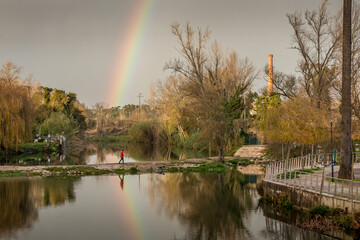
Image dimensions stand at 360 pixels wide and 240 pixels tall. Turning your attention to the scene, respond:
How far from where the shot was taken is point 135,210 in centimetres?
1933

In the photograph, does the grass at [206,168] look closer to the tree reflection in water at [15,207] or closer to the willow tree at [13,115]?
the tree reflection in water at [15,207]

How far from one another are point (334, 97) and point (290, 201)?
76.3 ft

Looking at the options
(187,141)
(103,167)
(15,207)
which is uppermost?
(187,141)

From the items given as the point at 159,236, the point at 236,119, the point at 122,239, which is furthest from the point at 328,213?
the point at 236,119

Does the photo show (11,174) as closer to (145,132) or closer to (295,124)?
(295,124)

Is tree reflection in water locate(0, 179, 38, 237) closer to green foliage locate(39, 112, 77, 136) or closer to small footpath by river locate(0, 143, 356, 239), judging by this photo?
small footpath by river locate(0, 143, 356, 239)

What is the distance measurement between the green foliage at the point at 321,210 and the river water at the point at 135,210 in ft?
3.23

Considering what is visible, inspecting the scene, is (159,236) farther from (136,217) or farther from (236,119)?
(236,119)

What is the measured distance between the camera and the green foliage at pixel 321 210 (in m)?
15.4

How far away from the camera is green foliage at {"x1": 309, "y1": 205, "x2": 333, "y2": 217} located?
50.5ft

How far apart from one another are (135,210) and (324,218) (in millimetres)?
8700

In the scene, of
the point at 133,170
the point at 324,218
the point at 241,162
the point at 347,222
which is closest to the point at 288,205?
the point at 324,218

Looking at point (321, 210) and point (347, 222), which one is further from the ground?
point (321, 210)

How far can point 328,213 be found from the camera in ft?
50.3
